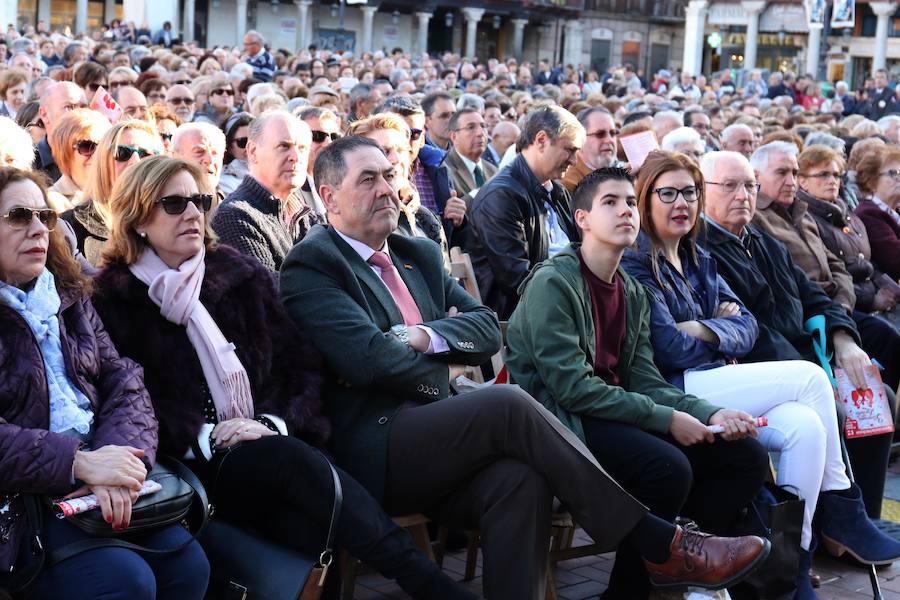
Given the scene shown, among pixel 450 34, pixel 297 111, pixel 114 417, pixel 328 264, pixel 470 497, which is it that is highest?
pixel 450 34

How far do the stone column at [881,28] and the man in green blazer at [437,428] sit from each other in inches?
2355

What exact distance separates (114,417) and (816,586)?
291cm

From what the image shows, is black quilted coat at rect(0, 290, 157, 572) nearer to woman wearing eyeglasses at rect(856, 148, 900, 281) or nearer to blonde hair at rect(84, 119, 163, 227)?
blonde hair at rect(84, 119, 163, 227)

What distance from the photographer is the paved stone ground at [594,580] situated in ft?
15.0

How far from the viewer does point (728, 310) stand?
5.22 meters

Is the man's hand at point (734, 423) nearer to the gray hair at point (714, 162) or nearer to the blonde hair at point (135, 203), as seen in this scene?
the gray hair at point (714, 162)

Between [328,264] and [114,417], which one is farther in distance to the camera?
[328,264]

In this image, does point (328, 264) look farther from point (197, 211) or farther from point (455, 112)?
point (455, 112)

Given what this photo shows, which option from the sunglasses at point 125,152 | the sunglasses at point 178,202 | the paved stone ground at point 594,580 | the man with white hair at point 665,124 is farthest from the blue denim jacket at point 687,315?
the man with white hair at point 665,124

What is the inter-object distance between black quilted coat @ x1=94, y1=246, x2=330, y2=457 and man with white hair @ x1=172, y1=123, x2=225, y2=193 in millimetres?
2017

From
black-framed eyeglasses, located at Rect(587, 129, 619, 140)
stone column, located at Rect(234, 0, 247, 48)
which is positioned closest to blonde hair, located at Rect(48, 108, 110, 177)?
black-framed eyeglasses, located at Rect(587, 129, 619, 140)

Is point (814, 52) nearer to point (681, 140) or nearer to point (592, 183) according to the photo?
point (681, 140)

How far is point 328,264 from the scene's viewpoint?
4172 mm

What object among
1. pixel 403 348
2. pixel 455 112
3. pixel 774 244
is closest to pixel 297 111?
pixel 455 112
